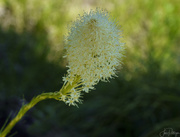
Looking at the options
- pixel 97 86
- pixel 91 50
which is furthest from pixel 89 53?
pixel 97 86

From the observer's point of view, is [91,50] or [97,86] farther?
[97,86]

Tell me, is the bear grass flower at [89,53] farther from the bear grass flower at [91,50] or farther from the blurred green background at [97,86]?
the blurred green background at [97,86]

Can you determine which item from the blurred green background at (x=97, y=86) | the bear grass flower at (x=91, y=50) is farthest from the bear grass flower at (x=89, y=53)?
the blurred green background at (x=97, y=86)

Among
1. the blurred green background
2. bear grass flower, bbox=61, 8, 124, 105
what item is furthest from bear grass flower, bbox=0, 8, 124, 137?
the blurred green background

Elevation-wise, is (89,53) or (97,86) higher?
(97,86)

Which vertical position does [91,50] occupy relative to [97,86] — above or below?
below

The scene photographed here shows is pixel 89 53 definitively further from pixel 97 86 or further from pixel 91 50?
pixel 97 86
